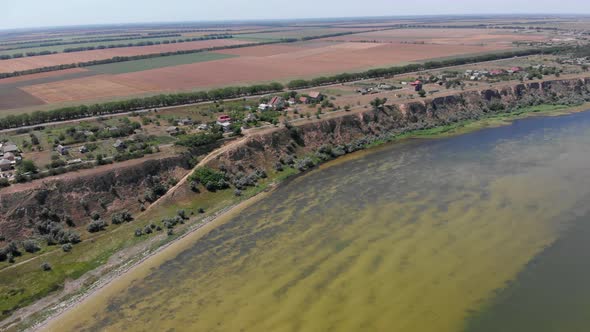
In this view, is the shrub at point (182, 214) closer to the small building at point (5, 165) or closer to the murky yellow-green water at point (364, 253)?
the murky yellow-green water at point (364, 253)

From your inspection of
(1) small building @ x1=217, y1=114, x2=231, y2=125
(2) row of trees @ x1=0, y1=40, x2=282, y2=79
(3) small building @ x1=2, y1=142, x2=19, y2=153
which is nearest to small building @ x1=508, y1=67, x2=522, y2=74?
(1) small building @ x1=217, y1=114, x2=231, y2=125

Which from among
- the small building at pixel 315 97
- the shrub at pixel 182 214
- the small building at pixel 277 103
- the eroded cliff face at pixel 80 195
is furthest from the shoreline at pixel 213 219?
the small building at pixel 277 103

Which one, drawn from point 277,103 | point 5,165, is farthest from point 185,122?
point 5,165

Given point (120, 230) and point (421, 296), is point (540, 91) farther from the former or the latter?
point (120, 230)

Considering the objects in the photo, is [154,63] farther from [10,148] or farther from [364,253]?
[364,253]

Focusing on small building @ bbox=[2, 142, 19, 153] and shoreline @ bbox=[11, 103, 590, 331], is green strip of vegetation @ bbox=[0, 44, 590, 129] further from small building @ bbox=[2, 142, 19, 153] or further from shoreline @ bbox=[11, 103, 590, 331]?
shoreline @ bbox=[11, 103, 590, 331]

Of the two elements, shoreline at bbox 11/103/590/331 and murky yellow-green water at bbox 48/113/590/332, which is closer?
murky yellow-green water at bbox 48/113/590/332
